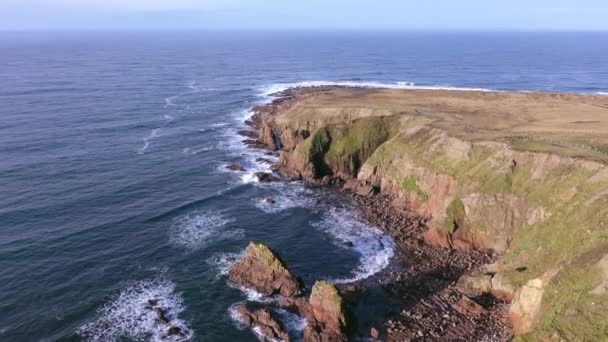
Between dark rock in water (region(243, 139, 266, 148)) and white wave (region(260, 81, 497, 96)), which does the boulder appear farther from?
white wave (region(260, 81, 497, 96))

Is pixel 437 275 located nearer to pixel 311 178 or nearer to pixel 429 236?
pixel 429 236

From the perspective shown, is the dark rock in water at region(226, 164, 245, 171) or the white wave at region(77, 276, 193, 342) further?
the dark rock in water at region(226, 164, 245, 171)

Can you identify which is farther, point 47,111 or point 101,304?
point 47,111

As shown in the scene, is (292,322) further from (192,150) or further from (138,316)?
(192,150)

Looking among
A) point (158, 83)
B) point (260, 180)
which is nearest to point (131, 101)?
point (158, 83)

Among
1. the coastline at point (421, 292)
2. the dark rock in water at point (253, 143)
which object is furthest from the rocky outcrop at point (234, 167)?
the coastline at point (421, 292)

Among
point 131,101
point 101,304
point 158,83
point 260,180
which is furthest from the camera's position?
point 158,83

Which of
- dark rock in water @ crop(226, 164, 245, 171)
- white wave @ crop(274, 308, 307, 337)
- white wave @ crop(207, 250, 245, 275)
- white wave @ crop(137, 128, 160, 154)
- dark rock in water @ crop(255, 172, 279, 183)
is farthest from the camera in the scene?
white wave @ crop(137, 128, 160, 154)

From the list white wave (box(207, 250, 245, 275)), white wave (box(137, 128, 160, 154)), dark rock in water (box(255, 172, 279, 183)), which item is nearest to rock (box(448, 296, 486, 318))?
white wave (box(207, 250, 245, 275))
